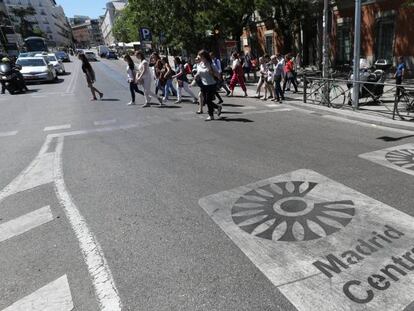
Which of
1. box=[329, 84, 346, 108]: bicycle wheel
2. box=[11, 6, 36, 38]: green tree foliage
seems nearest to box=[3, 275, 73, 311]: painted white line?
box=[329, 84, 346, 108]: bicycle wheel

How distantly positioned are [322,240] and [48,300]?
99.6 inches

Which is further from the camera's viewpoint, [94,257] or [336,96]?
[336,96]

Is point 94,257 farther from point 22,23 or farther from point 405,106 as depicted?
point 22,23

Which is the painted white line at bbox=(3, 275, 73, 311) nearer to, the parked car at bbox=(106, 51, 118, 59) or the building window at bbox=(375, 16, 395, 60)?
the building window at bbox=(375, 16, 395, 60)

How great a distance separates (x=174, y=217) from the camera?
3.98 metres

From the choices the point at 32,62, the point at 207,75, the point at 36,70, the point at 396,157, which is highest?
the point at 32,62

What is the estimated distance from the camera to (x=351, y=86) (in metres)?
10.0

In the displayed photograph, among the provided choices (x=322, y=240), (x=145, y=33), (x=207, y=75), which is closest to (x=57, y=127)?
(x=207, y=75)

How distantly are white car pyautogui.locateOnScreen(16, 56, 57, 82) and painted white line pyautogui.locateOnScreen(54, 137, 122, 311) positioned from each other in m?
18.3

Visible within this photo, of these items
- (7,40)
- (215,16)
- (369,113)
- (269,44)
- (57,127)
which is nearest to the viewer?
(369,113)

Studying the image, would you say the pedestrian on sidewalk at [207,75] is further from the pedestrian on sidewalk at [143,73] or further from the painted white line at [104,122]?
the pedestrian on sidewalk at [143,73]

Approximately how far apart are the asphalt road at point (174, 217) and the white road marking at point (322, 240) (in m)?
0.02

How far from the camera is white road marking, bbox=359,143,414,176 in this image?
16.8 ft

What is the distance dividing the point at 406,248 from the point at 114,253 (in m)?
2.76
